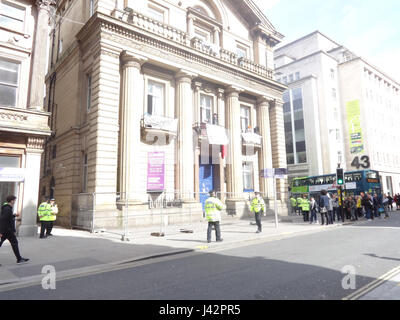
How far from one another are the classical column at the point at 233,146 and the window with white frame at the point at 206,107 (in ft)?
4.41

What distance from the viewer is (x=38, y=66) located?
14.9 meters

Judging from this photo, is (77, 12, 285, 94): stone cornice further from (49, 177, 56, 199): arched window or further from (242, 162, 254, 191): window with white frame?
(49, 177, 56, 199): arched window

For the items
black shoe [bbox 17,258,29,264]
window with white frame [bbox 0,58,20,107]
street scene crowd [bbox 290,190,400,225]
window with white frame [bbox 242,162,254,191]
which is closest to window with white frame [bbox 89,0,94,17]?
window with white frame [bbox 0,58,20,107]

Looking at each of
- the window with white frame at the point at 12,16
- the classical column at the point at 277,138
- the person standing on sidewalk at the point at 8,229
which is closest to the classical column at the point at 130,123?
the window with white frame at the point at 12,16

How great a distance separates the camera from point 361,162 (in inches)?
1729

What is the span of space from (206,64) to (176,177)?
8784 millimetres

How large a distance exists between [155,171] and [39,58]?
350 inches

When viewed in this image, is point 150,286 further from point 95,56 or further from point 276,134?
point 276,134

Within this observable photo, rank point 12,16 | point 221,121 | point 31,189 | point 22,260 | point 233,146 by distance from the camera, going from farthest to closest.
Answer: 1. point 221,121
2. point 233,146
3. point 12,16
4. point 31,189
5. point 22,260

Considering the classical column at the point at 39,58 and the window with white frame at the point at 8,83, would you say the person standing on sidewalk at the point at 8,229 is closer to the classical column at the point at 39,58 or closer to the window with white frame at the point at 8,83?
the classical column at the point at 39,58

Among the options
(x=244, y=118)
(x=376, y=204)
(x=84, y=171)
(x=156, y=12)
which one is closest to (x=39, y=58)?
(x=84, y=171)

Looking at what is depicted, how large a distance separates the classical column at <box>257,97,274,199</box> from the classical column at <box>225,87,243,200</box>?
2.97 metres

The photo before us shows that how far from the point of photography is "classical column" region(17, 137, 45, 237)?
43.8ft

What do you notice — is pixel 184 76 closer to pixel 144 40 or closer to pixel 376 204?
pixel 144 40
